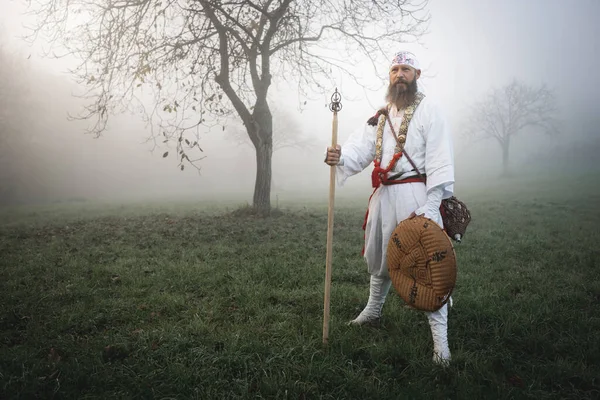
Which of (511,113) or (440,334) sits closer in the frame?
(440,334)

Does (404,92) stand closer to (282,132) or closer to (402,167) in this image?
(402,167)

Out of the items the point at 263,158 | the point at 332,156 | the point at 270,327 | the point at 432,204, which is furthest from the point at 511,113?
the point at 270,327

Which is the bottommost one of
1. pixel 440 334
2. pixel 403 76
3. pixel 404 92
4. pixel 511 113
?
pixel 440 334

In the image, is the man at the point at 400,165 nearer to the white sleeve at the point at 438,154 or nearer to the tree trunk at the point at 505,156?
the white sleeve at the point at 438,154

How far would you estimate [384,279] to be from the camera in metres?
3.84

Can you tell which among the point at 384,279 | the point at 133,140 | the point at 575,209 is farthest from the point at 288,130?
the point at 384,279

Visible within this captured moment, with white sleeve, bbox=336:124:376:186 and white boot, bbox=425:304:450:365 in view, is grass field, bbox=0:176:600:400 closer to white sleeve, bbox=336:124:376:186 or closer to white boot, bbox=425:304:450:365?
white boot, bbox=425:304:450:365

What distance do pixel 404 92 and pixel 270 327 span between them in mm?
2796

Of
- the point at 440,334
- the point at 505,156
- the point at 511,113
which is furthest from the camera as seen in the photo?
the point at 511,113

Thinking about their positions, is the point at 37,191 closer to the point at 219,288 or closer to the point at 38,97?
the point at 38,97

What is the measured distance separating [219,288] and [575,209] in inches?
585

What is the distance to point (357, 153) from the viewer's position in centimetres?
378

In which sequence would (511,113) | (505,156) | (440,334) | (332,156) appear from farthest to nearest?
(511,113)
(505,156)
(332,156)
(440,334)

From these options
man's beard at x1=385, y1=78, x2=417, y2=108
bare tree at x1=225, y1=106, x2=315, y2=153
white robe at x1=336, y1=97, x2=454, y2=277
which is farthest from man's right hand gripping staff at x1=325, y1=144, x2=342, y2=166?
bare tree at x1=225, y1=106, x2=315, y2=153
